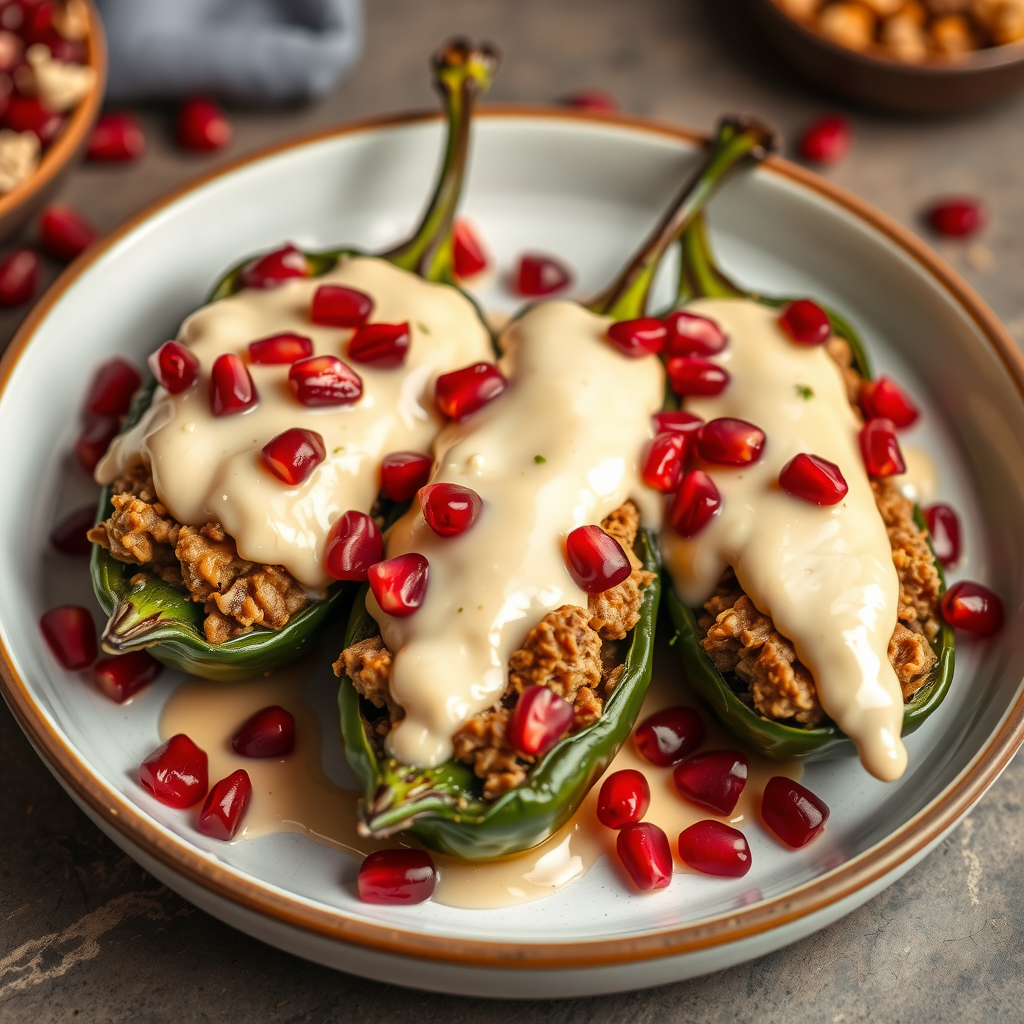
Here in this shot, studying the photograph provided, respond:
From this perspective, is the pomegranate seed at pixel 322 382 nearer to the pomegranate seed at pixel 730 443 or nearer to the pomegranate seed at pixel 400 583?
the pomegranate seed at pixel 400 583

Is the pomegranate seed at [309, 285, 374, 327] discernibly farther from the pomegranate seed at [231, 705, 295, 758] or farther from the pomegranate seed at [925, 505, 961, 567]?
the pomegranate seed at [925, 505, 961, 567]

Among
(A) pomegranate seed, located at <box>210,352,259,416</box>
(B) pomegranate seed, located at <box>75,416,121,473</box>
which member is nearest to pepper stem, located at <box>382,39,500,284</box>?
(A) pomegranate seed, located at <box>210,352,259,416</box>

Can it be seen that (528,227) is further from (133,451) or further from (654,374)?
(133,451)

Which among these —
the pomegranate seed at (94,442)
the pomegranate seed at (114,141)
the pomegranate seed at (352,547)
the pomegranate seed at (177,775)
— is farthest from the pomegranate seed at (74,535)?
the pomegranate seed at (114,141)

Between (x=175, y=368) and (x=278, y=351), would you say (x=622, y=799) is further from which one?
(x=175, y=368)

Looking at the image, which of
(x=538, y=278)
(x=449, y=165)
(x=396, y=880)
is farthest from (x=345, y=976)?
(x=449, y=165)

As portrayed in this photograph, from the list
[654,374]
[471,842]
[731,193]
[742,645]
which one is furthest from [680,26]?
[471,842]

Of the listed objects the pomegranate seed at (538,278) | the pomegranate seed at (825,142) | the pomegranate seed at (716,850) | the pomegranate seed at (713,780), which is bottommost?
the pomegranate seed at (716,850)
